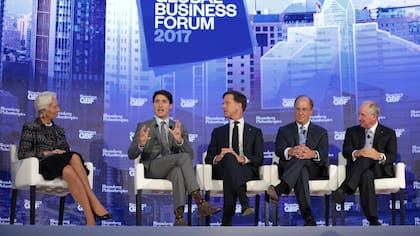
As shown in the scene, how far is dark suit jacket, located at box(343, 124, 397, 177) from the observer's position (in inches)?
283

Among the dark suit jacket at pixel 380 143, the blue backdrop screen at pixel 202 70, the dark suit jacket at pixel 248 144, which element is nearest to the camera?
the dark suit jacket at pixel 380 143

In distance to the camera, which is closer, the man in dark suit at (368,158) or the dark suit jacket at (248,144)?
the man in dark suit at (368,158)

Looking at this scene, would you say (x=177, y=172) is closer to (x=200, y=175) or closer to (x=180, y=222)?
(x=200, y=175)

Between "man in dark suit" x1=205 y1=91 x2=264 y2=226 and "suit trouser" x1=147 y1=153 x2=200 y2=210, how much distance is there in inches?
11.0

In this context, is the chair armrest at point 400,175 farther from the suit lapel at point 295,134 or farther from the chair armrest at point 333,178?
the suit lapel at point 295,134

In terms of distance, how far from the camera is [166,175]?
7.12 m

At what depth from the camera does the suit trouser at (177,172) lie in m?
6.90

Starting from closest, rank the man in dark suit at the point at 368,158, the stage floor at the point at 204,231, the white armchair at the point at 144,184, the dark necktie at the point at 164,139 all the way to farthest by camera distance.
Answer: the stage floor at the point at 204,231
the man in dark suit at the point at 368,158
the white armchair at the point at 144,184
the dark necktie at the point at 164,139

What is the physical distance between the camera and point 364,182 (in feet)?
22.5

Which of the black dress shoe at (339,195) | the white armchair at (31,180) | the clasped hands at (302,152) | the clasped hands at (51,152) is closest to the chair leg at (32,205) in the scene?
the white armchair at (31,180)

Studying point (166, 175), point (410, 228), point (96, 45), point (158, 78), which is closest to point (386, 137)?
point (410, 228)

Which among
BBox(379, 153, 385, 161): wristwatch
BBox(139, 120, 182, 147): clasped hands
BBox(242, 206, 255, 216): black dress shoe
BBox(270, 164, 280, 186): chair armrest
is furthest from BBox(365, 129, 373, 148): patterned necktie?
BBox(139, 120, 182, 147): clasped hands

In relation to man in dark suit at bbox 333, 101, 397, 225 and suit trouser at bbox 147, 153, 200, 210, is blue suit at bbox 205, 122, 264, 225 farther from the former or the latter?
man in dark suit at bbox 333, 101, 397, 225

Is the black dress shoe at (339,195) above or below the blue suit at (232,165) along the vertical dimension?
below
